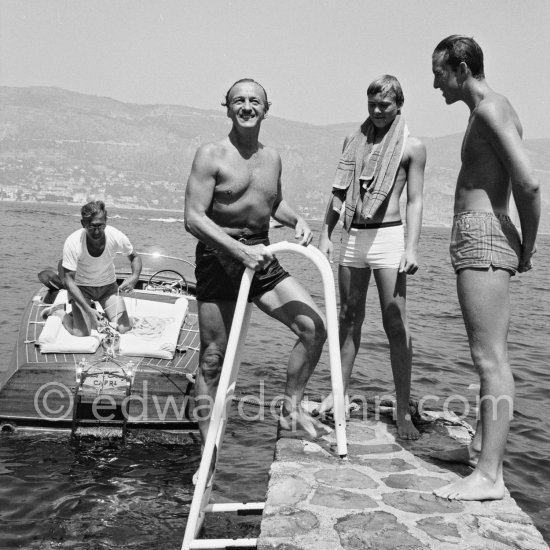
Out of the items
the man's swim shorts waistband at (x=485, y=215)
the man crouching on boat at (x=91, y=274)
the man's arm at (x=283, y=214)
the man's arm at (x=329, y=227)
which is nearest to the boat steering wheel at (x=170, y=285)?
the man crouching on boat at (x=91, y=274)

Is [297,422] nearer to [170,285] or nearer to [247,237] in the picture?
[247,237]

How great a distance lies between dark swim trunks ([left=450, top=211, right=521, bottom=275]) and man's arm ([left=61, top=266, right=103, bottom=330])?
537cm

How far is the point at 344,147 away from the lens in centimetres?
528

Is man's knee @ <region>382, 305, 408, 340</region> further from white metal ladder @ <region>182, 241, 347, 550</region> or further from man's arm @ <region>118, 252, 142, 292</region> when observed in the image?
man's arm @ <region>118, 252, 142, 292</region>

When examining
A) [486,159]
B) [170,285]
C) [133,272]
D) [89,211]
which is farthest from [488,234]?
[170,285]

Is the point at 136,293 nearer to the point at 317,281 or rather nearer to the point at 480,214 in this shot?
the point at 480,214

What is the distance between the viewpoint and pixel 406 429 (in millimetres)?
5117

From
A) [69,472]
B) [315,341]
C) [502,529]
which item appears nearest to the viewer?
[502,529]

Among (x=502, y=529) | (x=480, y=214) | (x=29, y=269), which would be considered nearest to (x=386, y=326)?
(x=480, y=214)

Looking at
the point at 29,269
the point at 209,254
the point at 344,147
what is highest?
the point at 344,147

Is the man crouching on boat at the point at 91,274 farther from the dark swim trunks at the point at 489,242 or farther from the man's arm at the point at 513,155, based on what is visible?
the man's arm at the point at 513,155

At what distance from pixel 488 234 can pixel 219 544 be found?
2.29m

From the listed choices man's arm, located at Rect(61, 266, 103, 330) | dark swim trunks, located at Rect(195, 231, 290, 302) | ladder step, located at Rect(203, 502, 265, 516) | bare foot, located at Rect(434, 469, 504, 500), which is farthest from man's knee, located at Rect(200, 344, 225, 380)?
man's arm, located at Rect(61, 266, 103, 330)

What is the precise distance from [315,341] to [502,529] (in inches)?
60.3
